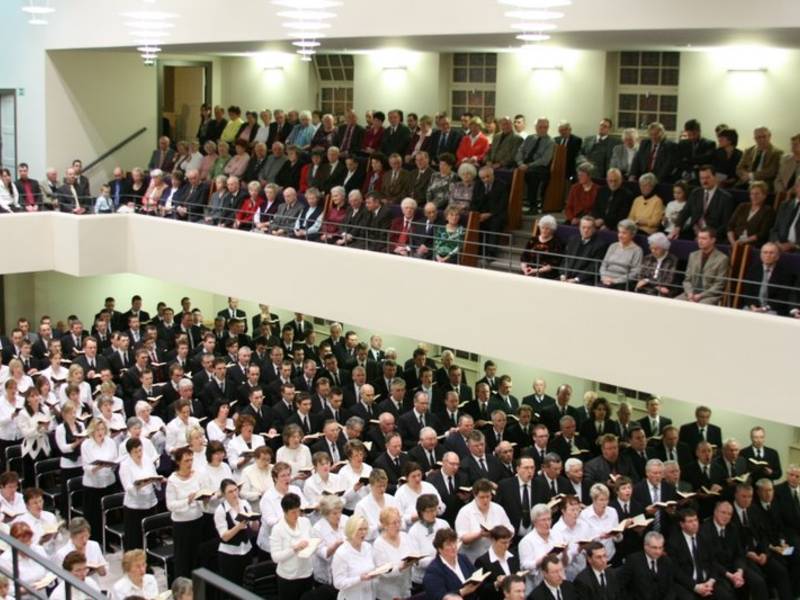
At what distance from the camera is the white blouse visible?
12.1 meters

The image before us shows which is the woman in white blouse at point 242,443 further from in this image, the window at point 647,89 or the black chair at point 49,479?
the window at point 647,89

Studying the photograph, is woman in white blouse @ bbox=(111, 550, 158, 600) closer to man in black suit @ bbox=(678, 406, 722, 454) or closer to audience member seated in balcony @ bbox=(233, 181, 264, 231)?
man in black suit @ bbox=(678, 406, 722, 454)

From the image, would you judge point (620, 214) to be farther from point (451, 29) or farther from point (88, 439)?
point (88, 439)

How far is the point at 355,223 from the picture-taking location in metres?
15.3

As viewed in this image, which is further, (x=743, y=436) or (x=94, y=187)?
(x=94, y=187)

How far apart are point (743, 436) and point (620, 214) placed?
3.79m

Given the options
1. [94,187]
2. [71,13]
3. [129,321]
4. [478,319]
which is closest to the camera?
[478,319]

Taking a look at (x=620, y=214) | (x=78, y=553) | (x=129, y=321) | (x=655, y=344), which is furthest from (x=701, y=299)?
(x=129, y=321)

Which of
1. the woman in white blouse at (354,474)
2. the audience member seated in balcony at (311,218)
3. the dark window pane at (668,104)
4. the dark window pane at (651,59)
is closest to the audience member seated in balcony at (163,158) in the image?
the audience member seated in balcony at (311,218)

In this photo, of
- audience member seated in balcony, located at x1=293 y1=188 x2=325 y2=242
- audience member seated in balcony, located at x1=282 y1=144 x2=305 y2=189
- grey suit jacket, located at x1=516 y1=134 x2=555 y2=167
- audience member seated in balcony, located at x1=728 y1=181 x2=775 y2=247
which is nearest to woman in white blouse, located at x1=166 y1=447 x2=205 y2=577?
audience member seated in balcony, located at x1=293 y1=188 x2=325 y2=242

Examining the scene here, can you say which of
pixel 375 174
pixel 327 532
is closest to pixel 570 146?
pixel 375 174

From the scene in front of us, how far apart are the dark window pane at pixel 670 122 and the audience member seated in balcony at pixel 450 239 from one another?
180 inches

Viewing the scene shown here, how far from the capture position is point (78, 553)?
8727 mm

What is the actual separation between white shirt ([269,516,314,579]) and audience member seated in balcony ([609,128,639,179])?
7038 millimetres
